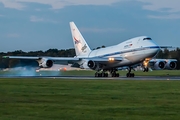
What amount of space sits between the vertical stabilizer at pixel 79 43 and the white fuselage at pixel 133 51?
9.83 metres

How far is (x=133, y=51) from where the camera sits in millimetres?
57844

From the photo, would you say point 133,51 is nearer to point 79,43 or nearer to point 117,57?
point 117,57

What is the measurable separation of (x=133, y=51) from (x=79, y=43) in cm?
1768

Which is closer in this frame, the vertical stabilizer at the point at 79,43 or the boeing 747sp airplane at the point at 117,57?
the boeing 747sp airplane at the point at 117,57

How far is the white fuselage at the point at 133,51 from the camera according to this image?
5662 cm

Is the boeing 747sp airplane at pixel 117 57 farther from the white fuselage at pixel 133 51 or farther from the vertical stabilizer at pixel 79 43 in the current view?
the vertical stabilizer at pixel 79 43

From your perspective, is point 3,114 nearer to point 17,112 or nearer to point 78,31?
point 17,112

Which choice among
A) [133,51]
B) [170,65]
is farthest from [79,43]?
[133,51]

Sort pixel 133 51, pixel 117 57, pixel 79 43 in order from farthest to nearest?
1. pixel 79 43
2. pixel 117 57
3. pixel 133 51

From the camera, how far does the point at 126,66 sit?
61344 mm

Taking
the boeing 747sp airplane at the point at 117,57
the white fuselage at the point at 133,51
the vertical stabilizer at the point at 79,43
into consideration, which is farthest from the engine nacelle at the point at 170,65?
the vertical stabilizer at the point at 79,43

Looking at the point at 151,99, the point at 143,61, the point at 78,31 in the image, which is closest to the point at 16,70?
the point at 78,31

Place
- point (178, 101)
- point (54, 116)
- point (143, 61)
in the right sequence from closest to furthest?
point (54, 116), point (178, 101), point (143, 61)

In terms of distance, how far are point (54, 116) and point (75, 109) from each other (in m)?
2.09
